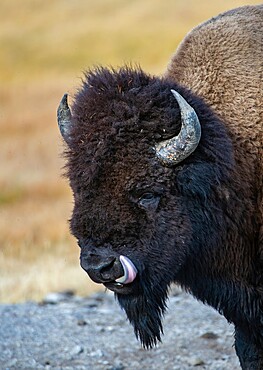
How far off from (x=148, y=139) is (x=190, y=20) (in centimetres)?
4416

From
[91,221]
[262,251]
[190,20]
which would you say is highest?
[190,20]

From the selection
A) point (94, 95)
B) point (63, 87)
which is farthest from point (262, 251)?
point (63, 87)

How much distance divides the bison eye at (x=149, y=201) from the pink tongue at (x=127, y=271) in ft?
1.01

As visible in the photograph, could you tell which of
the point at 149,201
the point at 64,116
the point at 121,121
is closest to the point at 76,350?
the point at 64,116

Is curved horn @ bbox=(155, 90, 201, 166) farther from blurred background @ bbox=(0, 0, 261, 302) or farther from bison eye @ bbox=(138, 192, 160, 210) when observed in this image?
blurred background @ bbox=(0, 0, 261, 302)

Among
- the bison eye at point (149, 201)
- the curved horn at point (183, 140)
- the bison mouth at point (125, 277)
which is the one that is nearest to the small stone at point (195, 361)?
the bison mouth at point (125, 277)

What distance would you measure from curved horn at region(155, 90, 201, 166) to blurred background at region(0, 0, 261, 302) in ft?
2.04

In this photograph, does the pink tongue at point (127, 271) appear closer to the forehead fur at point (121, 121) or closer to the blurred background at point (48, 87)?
the forehead fur at point (121, 121)

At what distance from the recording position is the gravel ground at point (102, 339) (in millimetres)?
6219

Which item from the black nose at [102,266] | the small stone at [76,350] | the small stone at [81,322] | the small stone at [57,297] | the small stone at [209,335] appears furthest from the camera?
the small stone at [57,297]

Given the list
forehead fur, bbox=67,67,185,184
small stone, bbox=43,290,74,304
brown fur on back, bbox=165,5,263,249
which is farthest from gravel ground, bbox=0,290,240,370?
forehead fur, bbox=67,67,185,184

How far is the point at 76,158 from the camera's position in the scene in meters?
4.48

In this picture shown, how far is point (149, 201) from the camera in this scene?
14.5 feet

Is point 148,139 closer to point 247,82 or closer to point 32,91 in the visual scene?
point 247,82
